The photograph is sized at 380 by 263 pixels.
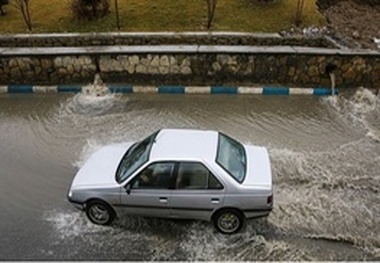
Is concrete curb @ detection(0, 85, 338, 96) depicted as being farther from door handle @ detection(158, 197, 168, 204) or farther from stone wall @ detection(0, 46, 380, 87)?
door handle @ detection(158, 197, 168, 204)

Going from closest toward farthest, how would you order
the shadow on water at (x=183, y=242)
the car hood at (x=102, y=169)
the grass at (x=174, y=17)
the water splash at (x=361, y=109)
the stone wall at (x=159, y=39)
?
the shadow on water at (x=183, y=242) < the car hood at (x=102, y=169) < the water splash at (x=361, y=109) < the stone wall at (x=159, y=39) < the grass at (x=174, y=17)

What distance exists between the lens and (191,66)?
46.2 feet

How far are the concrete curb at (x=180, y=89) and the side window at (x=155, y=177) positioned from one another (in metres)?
6.04

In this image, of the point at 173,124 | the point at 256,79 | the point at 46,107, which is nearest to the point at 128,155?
the point at 173,124

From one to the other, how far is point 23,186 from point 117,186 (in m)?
2.90

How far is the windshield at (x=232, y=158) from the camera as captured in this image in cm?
831

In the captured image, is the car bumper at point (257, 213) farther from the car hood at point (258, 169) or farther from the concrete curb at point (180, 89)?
the concrete curb at point (180, 89)

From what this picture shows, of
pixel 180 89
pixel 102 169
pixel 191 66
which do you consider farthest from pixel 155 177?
pixel 191 66

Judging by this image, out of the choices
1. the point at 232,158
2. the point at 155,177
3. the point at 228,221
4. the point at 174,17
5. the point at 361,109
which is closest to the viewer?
the point at 155,177

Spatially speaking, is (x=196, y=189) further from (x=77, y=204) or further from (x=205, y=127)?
(x=205, y=127)

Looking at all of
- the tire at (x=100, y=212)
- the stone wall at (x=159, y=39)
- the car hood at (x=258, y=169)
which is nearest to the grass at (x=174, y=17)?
the stone wall at (x=159, y=39)

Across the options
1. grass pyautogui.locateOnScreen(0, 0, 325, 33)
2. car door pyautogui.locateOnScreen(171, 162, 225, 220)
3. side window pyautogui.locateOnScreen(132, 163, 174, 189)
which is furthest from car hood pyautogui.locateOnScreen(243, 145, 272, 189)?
grass pyautogui.locateOnScreen(0, 0, 325, 33)

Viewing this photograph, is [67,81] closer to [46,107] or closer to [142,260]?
[46,107]

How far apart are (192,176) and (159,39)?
25.8ft
